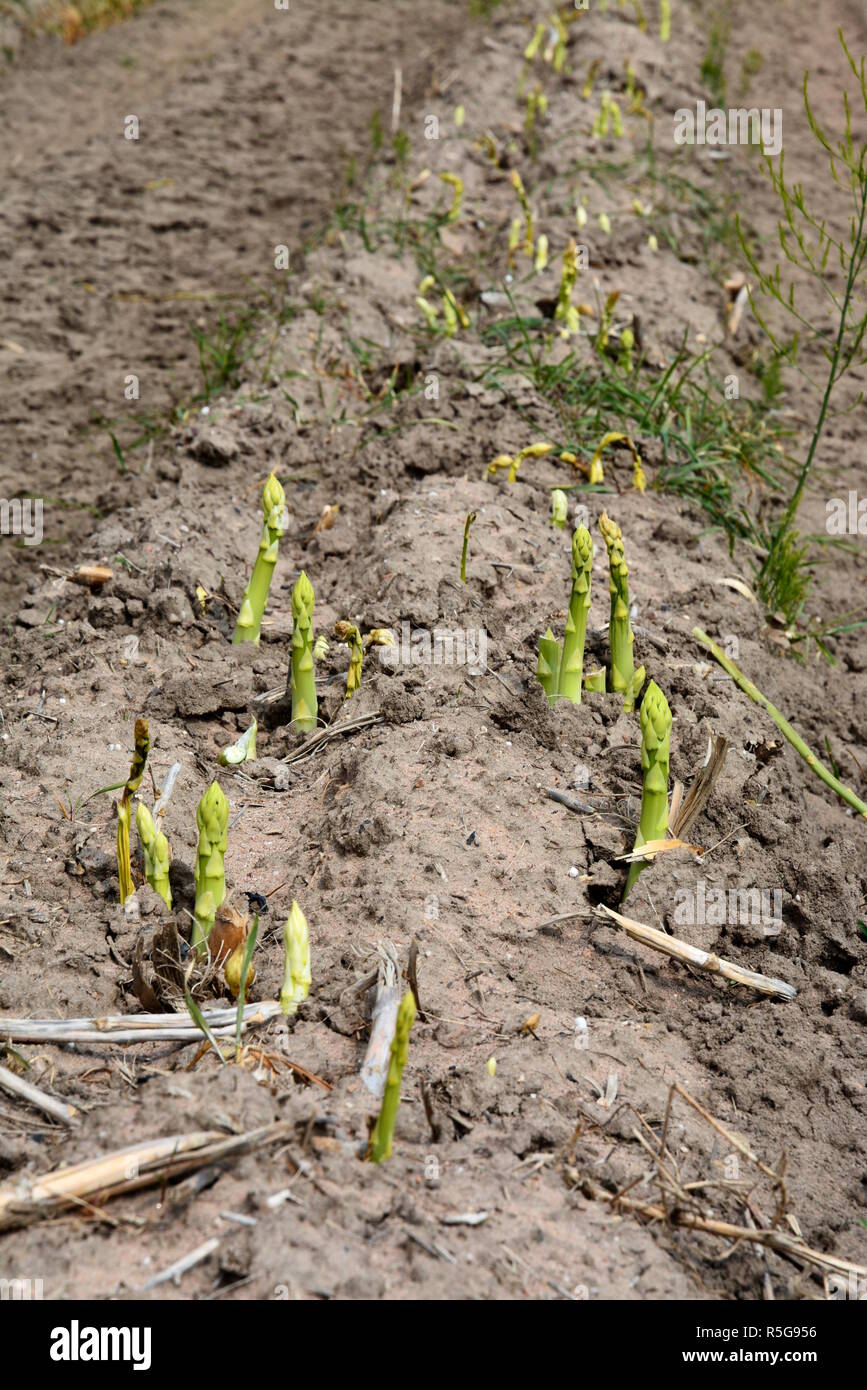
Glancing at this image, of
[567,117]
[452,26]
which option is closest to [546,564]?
[567,117]

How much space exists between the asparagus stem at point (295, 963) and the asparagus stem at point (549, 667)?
1.07 meters

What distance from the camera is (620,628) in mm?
3068

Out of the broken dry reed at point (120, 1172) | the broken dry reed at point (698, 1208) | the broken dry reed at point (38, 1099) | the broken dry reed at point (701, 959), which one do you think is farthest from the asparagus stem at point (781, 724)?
the broken dry reed at point (38, 1099)

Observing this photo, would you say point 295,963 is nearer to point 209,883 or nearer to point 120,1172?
point 209,883

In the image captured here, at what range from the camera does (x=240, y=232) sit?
623cm

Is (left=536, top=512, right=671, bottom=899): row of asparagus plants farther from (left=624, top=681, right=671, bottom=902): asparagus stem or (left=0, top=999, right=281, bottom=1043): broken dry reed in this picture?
(left=0, top=999, right=281, bottom=1043): broken dry reed

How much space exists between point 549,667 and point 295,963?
1142mm

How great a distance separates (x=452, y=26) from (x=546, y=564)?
694 centimetres

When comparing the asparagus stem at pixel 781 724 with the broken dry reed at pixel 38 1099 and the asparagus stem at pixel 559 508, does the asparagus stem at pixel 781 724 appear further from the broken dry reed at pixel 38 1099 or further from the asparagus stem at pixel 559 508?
the broken dry reed at pixel 38 1099

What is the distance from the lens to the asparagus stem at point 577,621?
Answer: 296cm

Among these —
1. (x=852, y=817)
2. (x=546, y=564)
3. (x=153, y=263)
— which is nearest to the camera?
(x=852, y=817)

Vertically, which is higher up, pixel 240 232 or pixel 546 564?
pixel 240 232

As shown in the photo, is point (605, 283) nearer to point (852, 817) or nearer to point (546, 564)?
point (546, 564)

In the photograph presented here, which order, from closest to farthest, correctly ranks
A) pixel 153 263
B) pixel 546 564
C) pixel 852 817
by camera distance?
pixel 852 817, pixel 546 564, pixel 153 263
